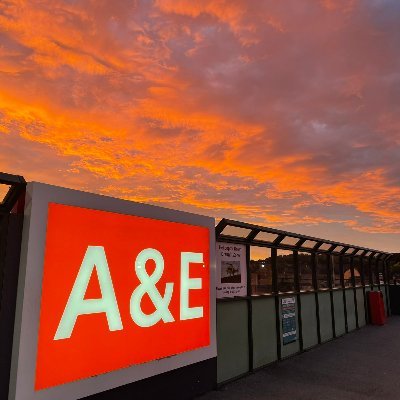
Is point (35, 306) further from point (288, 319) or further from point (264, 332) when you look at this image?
point (288, 319)

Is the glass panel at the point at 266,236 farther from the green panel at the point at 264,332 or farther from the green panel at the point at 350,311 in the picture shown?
the green panel at the point at 350,311

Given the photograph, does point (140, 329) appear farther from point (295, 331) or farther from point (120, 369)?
point (295, 331)

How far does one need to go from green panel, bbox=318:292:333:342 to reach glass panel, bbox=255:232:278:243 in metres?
3.79

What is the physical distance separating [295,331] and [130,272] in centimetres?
668

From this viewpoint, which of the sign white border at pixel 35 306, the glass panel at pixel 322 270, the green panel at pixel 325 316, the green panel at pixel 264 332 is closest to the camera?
the sign white border at pixel 35 306

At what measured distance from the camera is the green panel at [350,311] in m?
13.9

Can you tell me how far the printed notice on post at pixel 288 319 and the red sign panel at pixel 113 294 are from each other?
12.7 ft

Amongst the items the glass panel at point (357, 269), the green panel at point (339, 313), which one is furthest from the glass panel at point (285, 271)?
the glass panel at point (357, 269)

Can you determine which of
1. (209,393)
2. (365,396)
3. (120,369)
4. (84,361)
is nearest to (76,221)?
(84,361)

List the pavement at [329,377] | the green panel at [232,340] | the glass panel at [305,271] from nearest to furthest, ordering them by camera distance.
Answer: the pavement at [329,377], the green panel at [232,340], the glass panel at [305,271]

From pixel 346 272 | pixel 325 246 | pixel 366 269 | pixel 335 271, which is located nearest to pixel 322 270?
pixel 325 246

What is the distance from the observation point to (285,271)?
400 inches

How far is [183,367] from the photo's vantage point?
20.2 ft

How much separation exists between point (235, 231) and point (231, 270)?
2.88 ft
